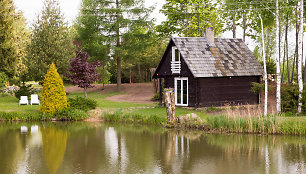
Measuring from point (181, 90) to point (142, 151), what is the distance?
517 inches

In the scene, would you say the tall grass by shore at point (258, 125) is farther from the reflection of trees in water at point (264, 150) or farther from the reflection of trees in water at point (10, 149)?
Answer: the reflection of trees in water at point (10, 149)

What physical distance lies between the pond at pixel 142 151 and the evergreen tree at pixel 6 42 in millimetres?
19897

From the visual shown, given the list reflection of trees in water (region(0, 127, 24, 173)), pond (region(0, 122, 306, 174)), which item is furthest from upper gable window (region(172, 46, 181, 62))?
reflection of trees in water (region(0, 127, 24, 173))

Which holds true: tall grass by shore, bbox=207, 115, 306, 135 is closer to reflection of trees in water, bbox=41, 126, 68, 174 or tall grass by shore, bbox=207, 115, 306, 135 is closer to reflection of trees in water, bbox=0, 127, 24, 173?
reflection of trees in water, bbox=41, 126, 68, 174

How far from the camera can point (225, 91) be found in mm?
26609

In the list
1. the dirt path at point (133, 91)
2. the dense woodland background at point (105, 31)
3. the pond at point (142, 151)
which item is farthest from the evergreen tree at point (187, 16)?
the pond at point (142, 151)

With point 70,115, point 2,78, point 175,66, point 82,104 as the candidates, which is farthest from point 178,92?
point 2,78

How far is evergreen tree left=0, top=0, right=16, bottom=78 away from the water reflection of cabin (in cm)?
1817

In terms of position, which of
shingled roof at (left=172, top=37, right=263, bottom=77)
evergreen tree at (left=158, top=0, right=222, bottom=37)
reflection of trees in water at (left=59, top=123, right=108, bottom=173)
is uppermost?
evergreen tree at (left=158, top=0, right=222, bottom=37)

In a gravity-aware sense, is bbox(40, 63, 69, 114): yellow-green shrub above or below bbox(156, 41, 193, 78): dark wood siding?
below

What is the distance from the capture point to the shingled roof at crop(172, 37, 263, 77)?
25.7 meters

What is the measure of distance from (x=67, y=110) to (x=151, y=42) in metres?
20.8

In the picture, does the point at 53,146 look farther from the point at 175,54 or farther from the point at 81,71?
the point at 81,71

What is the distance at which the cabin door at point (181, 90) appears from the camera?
26.5m
